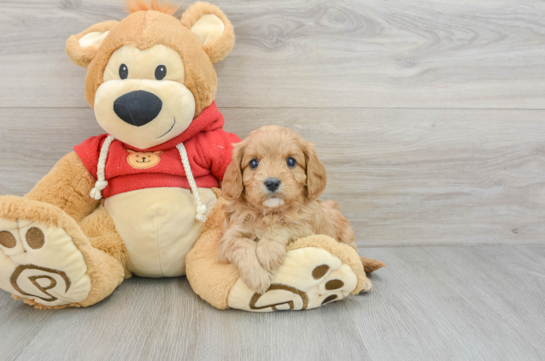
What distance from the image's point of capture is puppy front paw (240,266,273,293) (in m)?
0.99

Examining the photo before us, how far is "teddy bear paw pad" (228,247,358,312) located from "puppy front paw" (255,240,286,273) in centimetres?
2

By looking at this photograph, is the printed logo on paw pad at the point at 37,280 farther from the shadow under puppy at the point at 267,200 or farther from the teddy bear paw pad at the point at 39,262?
the shadow under puppy at the point at 267,200

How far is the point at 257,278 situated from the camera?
3.25 feet

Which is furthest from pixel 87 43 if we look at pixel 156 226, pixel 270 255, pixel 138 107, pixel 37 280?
pixel 270 255

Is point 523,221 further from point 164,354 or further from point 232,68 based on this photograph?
point 164,354

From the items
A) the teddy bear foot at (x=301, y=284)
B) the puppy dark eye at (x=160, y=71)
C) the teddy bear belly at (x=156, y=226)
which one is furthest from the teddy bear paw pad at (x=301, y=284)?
the puppy dark eye at (x=160, y=71)

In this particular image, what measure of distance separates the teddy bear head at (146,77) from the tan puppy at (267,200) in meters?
0.23

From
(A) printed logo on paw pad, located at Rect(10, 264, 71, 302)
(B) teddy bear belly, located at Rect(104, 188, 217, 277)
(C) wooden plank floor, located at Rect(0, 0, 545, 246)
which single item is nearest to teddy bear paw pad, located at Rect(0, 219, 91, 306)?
(A) printed logo on paw pad, located at Rect(10, 264, 71, 302)

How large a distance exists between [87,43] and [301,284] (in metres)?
0.97

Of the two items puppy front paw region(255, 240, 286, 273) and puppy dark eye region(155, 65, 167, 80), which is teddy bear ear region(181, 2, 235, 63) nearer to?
puppy dark eye region(155, 65, 167, 80)

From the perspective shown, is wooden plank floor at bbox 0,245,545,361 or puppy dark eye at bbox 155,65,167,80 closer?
wooden plank floor at bbox 0,245,545,361

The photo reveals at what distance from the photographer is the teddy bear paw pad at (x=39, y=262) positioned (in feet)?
3.07

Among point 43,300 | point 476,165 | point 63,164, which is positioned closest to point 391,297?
point 476,165

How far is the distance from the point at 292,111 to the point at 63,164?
798 millimetres
